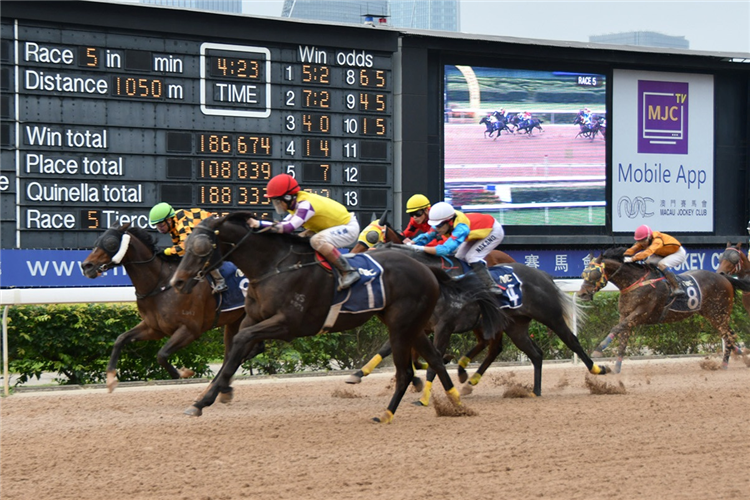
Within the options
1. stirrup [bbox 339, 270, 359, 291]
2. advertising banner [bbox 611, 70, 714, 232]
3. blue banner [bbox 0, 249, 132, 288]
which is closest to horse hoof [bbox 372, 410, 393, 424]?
stirrup [bbox 339, 270, 359, 291]

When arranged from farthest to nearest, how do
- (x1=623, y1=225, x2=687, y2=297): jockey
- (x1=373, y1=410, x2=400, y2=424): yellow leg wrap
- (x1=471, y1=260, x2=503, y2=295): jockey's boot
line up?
(x1=623, y1=225, x2=687, y2=297): jockey, (x1=471, y1=260, x2=503, y2=295): jockey's boot, (x1=373, y1=410, x2=400, y2=424): yellow leg wrap

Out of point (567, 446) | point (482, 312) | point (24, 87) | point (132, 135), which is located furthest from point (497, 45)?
point (567, 446)

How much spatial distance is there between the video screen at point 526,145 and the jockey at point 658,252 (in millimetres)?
3699

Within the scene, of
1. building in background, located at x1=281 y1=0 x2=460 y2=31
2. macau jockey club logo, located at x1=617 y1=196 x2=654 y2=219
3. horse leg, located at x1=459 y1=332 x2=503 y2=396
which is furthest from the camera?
macau jockey club logo, located at x1=617 y1=196 x2=654 y2=219

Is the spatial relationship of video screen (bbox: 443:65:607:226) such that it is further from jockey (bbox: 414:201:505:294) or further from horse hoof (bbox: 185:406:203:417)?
horse hoof (bbox: 185:406:203:417)

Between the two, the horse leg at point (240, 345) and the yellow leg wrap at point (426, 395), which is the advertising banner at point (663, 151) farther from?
the horse leg at point (240, 345)

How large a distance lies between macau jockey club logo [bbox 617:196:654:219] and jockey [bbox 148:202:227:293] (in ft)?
27.3

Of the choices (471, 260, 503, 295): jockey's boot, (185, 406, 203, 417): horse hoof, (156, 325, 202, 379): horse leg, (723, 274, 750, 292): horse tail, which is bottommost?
(185, 406, 203, 417): horse hoof

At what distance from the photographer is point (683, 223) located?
1487 centimetres

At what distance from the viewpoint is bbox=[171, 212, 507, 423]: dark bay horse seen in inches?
217

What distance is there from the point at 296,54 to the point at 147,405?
17.9 ft

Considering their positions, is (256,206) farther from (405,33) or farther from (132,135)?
(405,33)

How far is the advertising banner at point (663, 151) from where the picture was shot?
561 inches

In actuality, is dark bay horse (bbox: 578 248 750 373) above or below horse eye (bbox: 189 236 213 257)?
below
